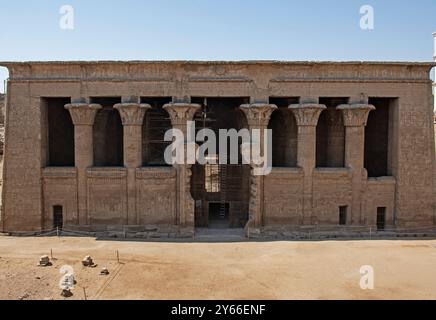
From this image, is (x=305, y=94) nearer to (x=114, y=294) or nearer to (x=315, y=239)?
(x=315, y=239)

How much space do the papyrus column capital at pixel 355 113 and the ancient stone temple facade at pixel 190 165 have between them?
0.17 feet

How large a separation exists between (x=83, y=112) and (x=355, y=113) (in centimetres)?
1393

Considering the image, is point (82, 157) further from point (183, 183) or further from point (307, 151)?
point (307, 151)

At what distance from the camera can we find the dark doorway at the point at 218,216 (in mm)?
21625

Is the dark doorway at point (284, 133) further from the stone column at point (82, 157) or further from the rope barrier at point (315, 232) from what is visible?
the stone column at point (82, 157)

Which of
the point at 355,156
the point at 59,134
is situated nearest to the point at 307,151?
the point at 355,156

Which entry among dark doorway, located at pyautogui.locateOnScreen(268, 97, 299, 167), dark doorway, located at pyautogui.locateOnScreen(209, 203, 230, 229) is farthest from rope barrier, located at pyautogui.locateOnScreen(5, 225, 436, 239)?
dark doorway, located at pyautogui.locateOnScreen(268, 97, 299, 167)

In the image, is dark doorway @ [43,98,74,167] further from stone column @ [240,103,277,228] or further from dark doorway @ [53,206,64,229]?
stone column @ [240,103,277,228]

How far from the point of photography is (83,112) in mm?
18969

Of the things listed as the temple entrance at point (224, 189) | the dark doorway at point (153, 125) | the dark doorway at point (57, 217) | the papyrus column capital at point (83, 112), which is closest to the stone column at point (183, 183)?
the dark doorway at point (153, 125)

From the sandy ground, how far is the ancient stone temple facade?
1.77 meters

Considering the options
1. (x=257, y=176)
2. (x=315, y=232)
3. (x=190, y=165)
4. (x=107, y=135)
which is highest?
(x=107, y=135)

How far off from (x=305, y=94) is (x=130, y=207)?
10.7 m
